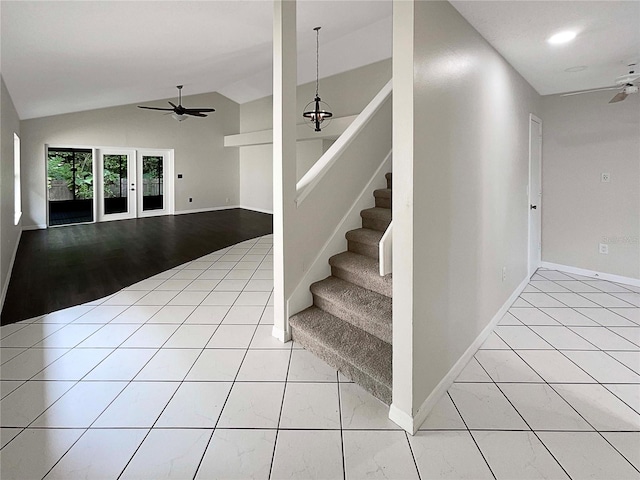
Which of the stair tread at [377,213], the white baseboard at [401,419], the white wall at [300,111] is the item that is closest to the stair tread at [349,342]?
the white baseboard at [401,419]

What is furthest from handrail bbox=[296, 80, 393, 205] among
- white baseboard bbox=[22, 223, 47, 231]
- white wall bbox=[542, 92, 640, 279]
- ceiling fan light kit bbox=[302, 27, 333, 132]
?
white baseboard bbox=[22, 223, 47, 231]

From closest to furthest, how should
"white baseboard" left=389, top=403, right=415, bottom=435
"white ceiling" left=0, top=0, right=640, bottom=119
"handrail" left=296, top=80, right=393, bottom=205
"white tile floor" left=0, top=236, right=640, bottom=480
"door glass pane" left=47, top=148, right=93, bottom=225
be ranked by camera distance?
"white tile floor" left=0, top=236, right=640, bottom=480 → "white baseboard" left=389, top=403, right=415, bottom=435 → "white ceiling" left=0, top=0, right=640, bottom=119 → "handrail" left=296, top=80, right=393, bottom=205 → "door glass pane" left=47, top=148, right=93, bottom=225

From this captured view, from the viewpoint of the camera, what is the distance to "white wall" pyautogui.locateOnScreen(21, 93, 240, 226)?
798cm

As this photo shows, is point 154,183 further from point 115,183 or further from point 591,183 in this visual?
point 591,183

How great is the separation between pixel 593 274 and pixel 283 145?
14.3 ft

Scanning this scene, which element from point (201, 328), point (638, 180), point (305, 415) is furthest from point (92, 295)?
point (638, 180)

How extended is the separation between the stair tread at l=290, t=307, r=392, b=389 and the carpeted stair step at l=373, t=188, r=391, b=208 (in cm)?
138

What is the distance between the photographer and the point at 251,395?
218 centimetres

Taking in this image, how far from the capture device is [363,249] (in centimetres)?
332

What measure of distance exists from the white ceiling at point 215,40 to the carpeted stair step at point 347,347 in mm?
2154

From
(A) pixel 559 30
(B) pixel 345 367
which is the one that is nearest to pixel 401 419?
(B) pixel 345 367

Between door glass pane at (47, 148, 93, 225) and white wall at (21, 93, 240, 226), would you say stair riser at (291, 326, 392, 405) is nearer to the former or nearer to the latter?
white wall at (21, 93, 240, 226)

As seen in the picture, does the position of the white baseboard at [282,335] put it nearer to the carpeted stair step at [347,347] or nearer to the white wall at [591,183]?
the carpeted stair step at [347,347]

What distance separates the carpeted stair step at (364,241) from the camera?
10.5ft
